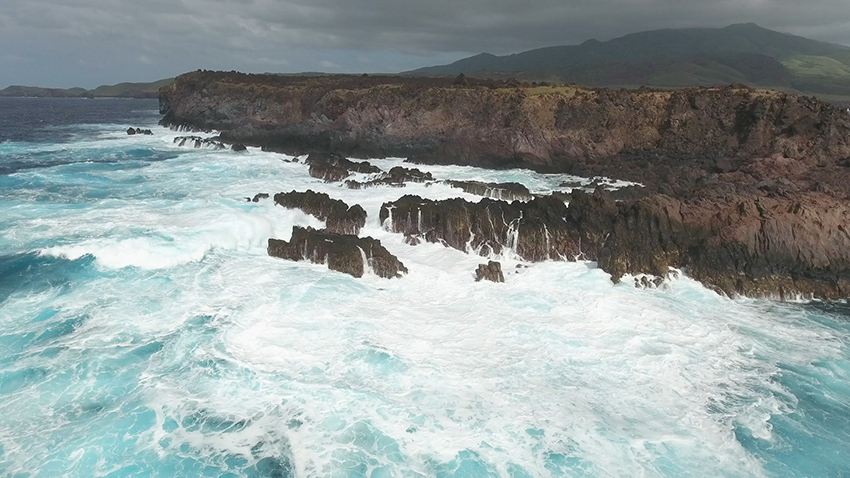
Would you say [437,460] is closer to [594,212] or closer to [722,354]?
[722,354]

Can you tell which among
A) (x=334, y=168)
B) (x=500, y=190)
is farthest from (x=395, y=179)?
(x=500, y=190)

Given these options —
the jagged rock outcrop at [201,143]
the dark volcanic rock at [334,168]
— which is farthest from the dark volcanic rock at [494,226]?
the jagged rock outcrop at [201,143]

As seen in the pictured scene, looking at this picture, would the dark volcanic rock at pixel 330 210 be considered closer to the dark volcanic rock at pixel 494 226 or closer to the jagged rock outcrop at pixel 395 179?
the dark volcanic rock at pixel 494 226

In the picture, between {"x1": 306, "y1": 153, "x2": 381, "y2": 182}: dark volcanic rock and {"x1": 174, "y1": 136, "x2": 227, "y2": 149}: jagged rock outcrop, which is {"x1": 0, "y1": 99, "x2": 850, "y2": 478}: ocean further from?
{"x1": 174, "y1": 136, "x2": 227, "y2": 149}: jagged rock outcrop

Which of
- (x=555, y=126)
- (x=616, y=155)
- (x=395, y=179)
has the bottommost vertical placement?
(x=395, y=179)

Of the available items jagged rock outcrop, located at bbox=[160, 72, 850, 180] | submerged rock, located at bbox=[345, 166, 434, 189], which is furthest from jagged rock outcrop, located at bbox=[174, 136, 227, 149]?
submerged rock, located at bbox=[345, 166, 434, 189]

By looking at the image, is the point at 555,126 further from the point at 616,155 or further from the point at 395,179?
the point at 395,179
